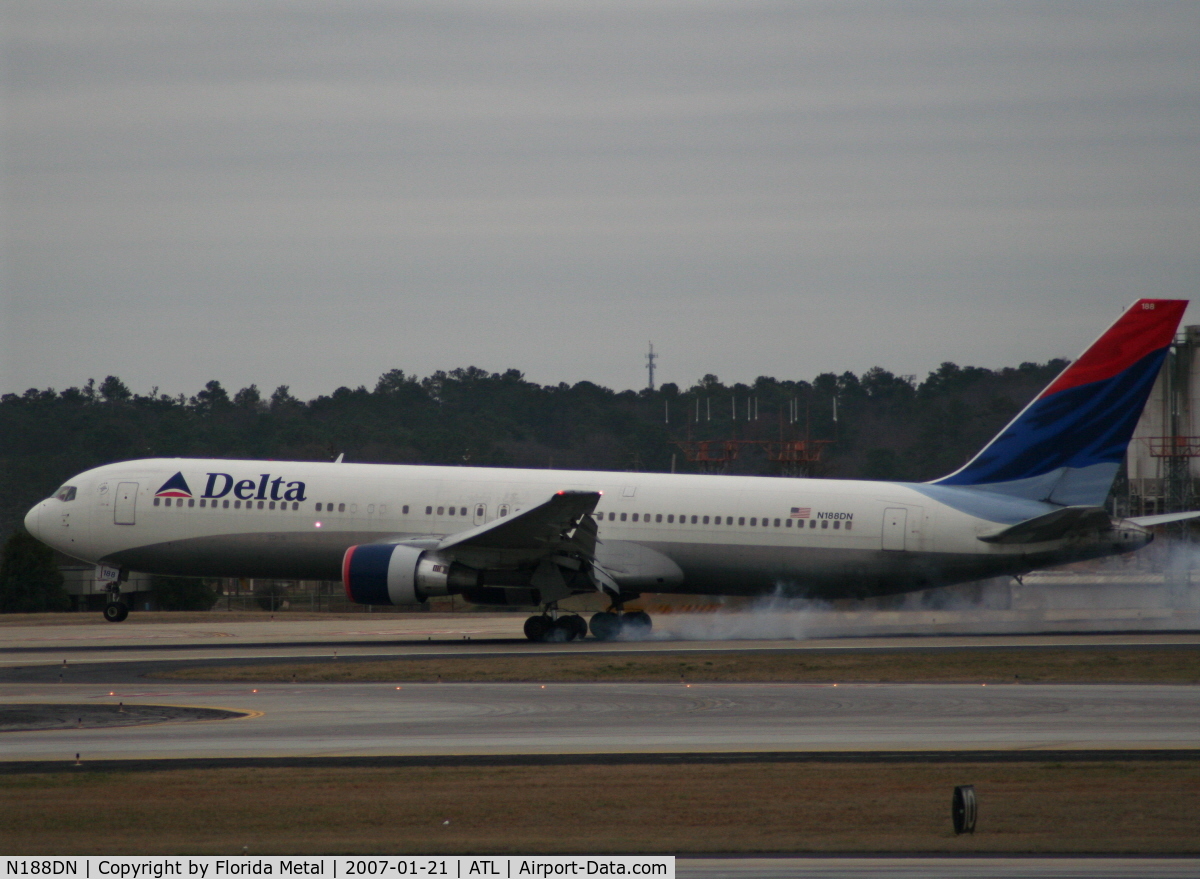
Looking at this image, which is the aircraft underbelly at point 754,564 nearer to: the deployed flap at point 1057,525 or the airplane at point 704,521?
the airplane at point 704,521

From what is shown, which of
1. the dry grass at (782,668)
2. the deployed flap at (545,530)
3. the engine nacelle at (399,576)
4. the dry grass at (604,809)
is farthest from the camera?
the engine nacelle at (399,576)

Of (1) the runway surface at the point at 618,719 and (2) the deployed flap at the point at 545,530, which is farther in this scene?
(2) the deployed flap at the point at 545,530

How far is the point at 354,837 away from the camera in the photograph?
14.5 m

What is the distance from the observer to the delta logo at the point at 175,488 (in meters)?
38.0

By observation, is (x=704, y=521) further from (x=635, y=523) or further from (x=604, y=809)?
(x=604, y=809)

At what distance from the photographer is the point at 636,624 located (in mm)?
37125

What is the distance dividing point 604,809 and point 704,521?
21.2 meters

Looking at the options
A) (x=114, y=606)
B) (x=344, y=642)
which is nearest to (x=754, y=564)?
(x=344, y=642)

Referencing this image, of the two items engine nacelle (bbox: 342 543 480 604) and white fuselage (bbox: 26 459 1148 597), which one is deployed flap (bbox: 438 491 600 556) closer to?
engine nacelle (bbox: 342 543 480 604)

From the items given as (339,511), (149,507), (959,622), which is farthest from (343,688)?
(959,622)

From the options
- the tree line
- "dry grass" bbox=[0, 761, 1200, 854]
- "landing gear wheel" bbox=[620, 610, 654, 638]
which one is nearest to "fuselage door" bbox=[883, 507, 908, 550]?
"landing gear wheel" bbox=[620, 610, 654, 638]

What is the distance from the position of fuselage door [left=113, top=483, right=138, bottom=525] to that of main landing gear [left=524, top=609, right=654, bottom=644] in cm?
Result: 1102

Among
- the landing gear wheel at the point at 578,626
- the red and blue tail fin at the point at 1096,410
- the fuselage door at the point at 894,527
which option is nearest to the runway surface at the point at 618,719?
the landing gear wheel at the point at 578,626

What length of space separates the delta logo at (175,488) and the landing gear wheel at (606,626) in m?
11.2
